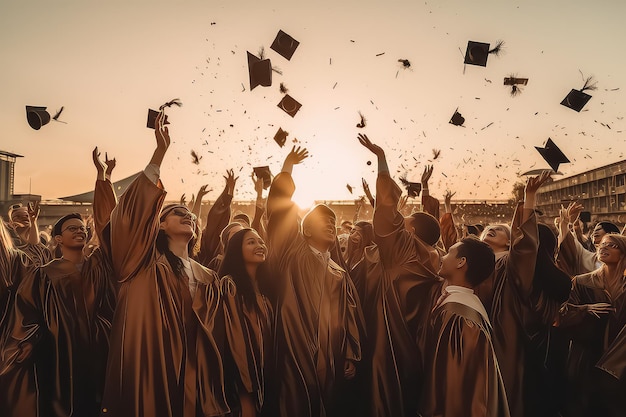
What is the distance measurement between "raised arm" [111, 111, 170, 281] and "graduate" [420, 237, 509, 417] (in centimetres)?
244

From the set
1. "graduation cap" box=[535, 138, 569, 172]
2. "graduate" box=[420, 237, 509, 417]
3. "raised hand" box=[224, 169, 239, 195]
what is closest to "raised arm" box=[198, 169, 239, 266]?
"raised hand" box=[224, 169, 239, 195]

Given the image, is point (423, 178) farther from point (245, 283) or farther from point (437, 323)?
point (437, 323)

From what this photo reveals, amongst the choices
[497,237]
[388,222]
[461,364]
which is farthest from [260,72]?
[461,364]

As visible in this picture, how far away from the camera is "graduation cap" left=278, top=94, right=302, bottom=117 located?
9648mm

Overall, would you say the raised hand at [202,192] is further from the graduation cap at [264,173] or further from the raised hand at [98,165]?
the raised hand at [98,165]

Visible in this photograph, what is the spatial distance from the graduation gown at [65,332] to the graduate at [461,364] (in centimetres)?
300

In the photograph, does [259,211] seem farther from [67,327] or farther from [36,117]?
[36,117]

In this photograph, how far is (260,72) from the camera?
930 centimetres

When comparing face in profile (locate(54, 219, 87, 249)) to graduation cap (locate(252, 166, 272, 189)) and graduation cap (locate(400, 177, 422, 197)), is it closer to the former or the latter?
graduation cap (locate(252, 166, 272, 189))

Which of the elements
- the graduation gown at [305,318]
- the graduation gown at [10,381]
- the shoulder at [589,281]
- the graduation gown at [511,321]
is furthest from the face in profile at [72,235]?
the shoulder at [589,281]

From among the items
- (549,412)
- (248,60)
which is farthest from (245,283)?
(248,60)

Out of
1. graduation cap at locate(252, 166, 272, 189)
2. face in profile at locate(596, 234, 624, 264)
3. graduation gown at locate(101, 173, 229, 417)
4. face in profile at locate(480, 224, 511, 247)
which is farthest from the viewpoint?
graduation cap at locate(252, 166, 272, 189)

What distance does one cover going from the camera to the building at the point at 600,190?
64.7 metres

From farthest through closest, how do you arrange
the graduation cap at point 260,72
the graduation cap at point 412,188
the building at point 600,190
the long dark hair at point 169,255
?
the building at point 600,190
the graduation cap at point 412,188
the graduation cap at point 260,72
the long dark hair at point 169,255
